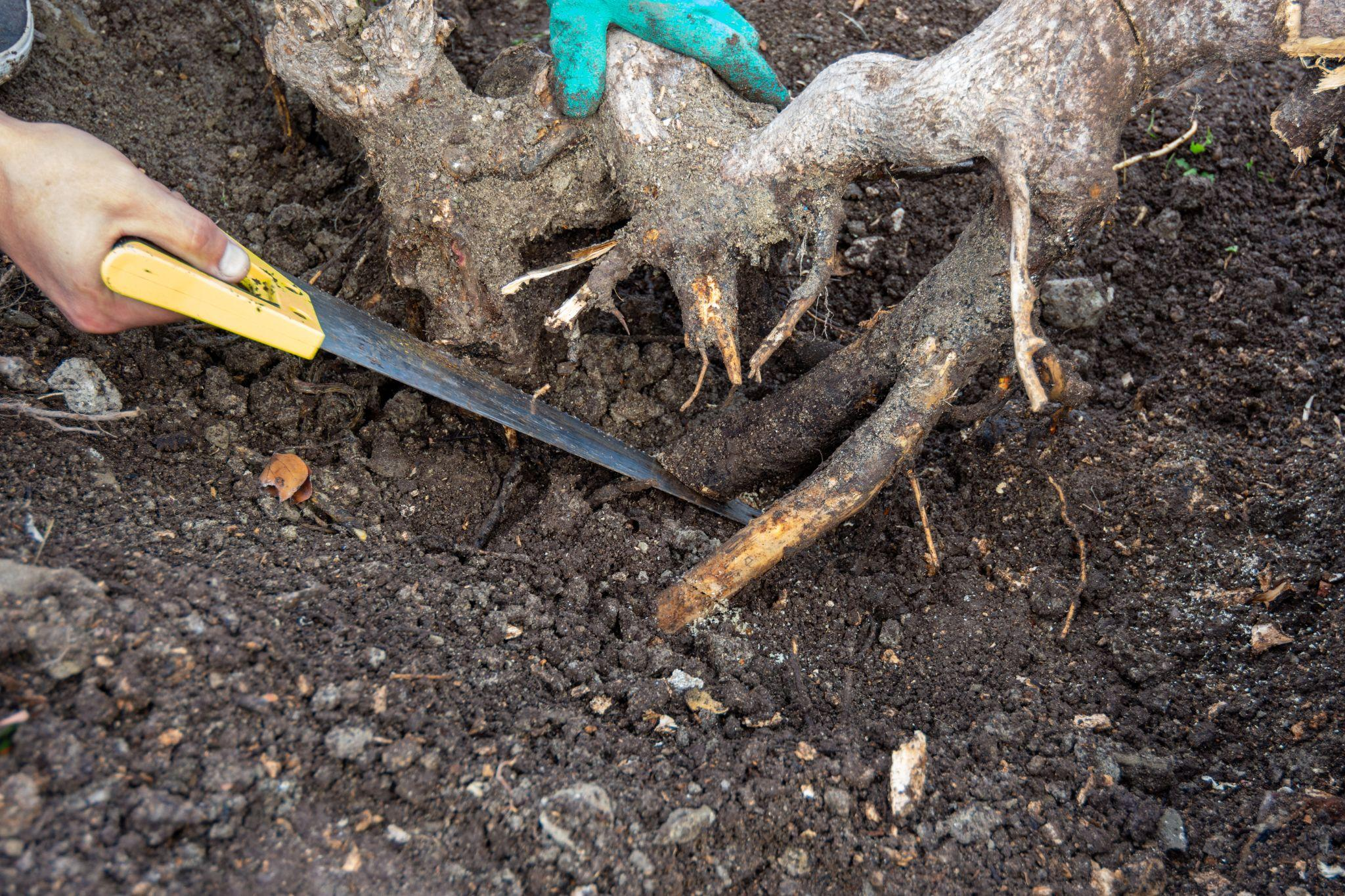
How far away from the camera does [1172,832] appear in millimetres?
1377

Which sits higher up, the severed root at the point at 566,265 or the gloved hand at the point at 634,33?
the gloved hand at the point at 634,33

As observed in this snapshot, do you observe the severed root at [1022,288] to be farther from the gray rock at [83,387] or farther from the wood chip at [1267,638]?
the gray rock at [83,387]

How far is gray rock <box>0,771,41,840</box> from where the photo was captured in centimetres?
98

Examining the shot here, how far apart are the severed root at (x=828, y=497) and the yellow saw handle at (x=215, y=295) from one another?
0.87 metres

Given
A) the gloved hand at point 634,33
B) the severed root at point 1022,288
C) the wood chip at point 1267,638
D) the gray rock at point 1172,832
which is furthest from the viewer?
the gloved hand at point 634,33

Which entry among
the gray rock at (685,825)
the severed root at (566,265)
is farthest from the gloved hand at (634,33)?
the gray rock at (685,825)

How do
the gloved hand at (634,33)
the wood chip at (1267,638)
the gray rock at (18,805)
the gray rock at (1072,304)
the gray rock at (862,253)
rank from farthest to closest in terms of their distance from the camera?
the gray rock at (862,253)
the gray rock at (1072,304)
the gloved hand at (634,33)
the wood chip at (1267,638)
the gray rock at (18,805)

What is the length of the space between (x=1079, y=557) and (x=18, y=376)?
7.50ft

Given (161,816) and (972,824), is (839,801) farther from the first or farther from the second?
(161,816)

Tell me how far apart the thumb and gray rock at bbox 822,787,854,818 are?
1349 mm

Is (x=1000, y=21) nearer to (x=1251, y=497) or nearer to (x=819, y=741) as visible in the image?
(x=1251, y=497)

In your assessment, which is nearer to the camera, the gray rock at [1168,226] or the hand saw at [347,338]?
the hand saw at [347,338]

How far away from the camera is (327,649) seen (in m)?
1.37

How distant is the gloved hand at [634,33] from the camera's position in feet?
6.00
